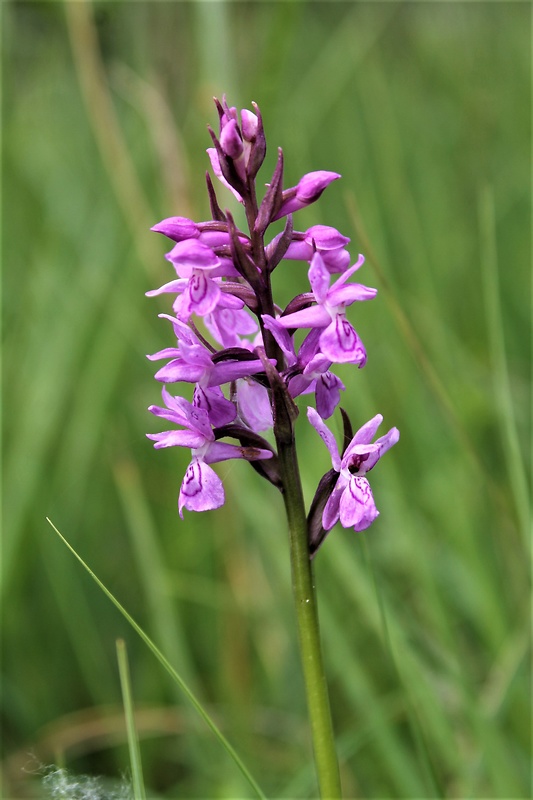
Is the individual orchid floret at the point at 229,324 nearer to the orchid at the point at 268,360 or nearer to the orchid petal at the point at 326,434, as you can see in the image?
the orchid at the point at 268,360

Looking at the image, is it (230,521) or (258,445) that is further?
(230,521)

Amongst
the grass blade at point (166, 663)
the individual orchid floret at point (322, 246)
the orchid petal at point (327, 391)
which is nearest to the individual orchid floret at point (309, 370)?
the orchid petal at point (327, 391)

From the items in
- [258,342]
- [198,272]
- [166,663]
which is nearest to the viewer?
[166,663]

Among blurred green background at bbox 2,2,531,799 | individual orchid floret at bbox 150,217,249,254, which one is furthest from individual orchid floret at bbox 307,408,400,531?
individual orchid floret at bbox 150,217,249,254

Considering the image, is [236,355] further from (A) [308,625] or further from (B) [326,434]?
(A) [308,625]

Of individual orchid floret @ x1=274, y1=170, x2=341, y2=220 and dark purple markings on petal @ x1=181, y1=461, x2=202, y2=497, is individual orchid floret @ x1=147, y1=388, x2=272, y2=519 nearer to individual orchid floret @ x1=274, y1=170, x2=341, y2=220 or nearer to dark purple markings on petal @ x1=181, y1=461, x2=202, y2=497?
dark purple markings on petal @ x1=181, y1=461, x2=202, y2=497

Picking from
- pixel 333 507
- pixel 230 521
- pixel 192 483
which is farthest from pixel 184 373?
pixel 230 521
